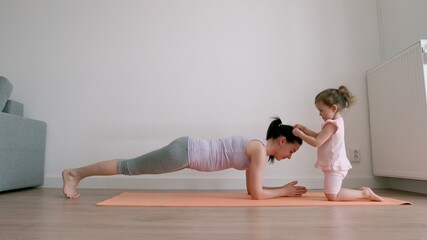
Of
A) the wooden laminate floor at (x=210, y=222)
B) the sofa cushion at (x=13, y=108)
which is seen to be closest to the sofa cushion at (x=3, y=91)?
the sofa cushion at (x=13, y=108)

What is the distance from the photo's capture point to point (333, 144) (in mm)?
2018

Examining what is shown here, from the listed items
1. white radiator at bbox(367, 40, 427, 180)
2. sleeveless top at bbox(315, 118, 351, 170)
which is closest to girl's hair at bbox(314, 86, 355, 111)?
sleeveless top at bbox(315, 118, 351, 170)

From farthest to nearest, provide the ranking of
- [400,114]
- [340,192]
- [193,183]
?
1. [193,183]
2. [400,114]
3. [340,192]

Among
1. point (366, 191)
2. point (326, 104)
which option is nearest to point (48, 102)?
point (326, 104)

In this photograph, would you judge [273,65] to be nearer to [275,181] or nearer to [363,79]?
[363,79]

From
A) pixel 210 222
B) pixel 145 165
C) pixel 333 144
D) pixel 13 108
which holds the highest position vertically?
pixel 13 108

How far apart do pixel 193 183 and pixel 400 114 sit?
1.69 meters

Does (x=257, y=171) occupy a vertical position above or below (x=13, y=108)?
below

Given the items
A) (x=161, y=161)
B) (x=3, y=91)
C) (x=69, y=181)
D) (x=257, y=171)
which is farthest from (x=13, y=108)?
(x=257, y=171)

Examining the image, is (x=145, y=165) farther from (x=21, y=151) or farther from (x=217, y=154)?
(x=21, y=151)

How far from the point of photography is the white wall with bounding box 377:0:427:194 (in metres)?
2.40

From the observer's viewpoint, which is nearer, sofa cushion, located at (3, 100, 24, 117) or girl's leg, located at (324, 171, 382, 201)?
girl's leg, located at (324, 171, 382, 201)

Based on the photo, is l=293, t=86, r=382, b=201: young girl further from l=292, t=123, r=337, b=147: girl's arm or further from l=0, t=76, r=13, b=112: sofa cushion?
l=0, t=76, r=13, b=112: sofa cushion

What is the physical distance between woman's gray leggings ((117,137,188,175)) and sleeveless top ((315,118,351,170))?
87 cm
